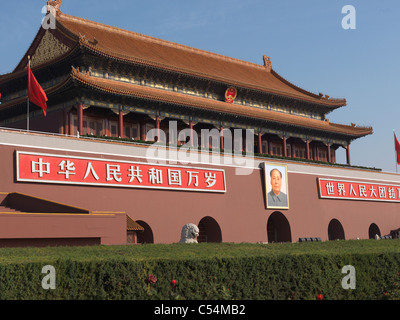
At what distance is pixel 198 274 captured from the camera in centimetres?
860

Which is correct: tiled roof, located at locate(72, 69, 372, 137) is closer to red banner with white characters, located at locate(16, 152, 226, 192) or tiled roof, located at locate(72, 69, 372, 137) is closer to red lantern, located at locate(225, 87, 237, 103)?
red lantern, located at locate(225, 87, 237, 103)

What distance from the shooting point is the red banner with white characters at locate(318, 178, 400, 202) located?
106 ft

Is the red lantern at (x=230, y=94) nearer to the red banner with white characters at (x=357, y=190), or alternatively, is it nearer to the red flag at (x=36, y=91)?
the red banner with white characters at (x=357, y=190)

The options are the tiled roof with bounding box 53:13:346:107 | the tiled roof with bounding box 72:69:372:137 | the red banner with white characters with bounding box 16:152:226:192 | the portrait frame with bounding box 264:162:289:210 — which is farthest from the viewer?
the portrait frame with bounding box 264:162:289:210

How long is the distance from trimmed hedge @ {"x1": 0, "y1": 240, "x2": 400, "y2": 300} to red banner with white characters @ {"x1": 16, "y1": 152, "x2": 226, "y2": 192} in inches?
414

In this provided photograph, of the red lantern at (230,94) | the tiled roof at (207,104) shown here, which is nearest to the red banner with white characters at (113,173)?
the tiled roof at (207,104)

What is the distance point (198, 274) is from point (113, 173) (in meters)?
13.9

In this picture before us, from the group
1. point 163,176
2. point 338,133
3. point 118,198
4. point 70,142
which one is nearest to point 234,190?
point 163,176

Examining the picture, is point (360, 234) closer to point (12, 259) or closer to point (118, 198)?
point (118, 198)

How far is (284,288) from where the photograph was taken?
9.49 metres

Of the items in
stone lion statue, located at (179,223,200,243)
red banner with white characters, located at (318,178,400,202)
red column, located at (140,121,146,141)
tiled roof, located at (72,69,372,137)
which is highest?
tiled roof, located at (72,69,372,137)

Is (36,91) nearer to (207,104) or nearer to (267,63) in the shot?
(207,104)

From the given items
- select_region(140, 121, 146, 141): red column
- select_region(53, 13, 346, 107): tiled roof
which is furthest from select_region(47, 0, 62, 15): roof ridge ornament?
select_region(140, 121, 146, 141): red column

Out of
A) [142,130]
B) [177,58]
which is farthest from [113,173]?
[177,58]
